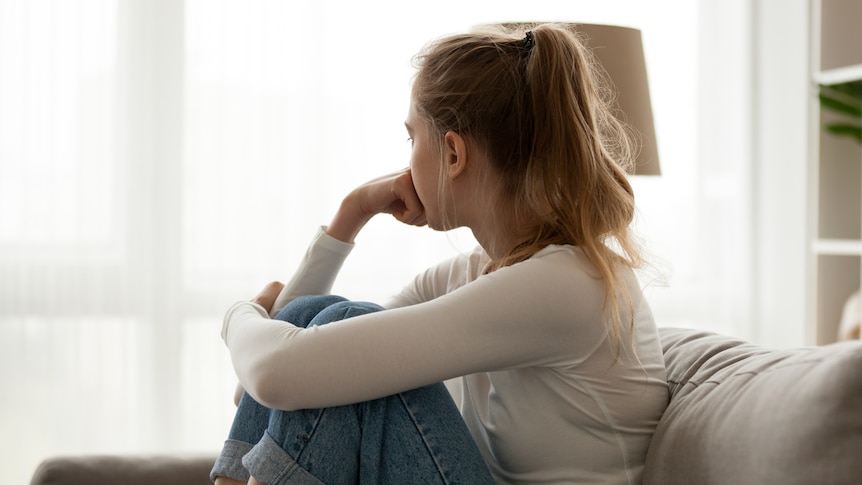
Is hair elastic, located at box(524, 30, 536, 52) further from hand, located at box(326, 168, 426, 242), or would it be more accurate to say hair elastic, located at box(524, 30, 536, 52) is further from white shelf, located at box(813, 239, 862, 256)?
white shelf, located at box(813, 239, 862, 256)

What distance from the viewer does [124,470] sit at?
158cm

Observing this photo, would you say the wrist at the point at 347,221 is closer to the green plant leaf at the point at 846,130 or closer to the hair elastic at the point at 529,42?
the hair elastic at the point at 529,42

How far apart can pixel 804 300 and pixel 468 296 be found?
2277mm

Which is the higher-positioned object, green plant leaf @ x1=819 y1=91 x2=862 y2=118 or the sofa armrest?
green plant leaf @ x1=819 y1=91 x2=862 y2=118

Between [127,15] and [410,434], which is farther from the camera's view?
[127,15]

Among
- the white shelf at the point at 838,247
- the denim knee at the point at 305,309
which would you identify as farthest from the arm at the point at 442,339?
the white shelf at the point at 838,247

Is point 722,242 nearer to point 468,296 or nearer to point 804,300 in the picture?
point 804,300

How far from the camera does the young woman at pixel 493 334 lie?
107 centimetres

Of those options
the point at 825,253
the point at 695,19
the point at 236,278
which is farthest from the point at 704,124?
the point at 236,278

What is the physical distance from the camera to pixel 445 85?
1240mm

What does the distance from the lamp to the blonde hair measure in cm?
48

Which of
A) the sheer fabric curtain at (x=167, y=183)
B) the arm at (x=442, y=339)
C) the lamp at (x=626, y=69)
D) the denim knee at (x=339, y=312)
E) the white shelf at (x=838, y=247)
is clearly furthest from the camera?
the white shelf at (x=838, y=247)

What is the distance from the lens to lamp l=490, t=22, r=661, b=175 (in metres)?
1.70

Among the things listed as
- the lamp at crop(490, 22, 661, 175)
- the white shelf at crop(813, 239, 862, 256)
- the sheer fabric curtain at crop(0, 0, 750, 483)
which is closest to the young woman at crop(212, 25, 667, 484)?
the lamp at crop(490, 22, 661, 175)
